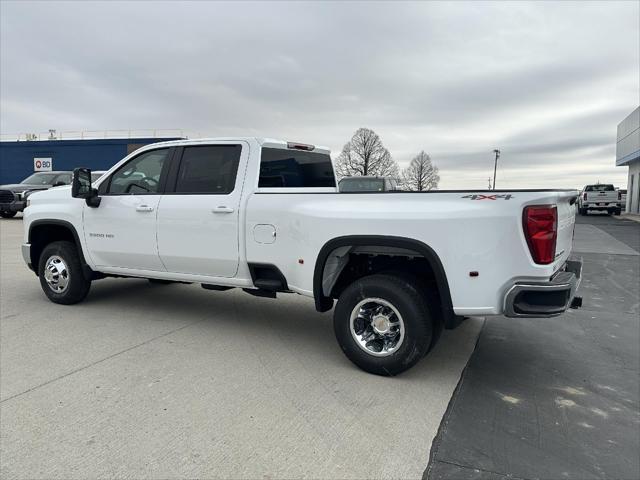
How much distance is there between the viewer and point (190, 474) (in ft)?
8.54

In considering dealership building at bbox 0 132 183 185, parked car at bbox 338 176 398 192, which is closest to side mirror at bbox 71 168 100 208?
parked car at bbox 338 176 398 192

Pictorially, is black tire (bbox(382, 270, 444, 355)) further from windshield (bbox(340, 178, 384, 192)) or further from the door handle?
windshield (bbox(340, 178, 384, 192))

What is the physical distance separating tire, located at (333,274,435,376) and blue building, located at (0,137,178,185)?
30.5m

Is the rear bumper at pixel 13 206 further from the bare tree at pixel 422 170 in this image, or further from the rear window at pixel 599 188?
the bare tree at pixel 422 170

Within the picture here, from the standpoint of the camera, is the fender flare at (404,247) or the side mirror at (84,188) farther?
the side mirror at (84,188)

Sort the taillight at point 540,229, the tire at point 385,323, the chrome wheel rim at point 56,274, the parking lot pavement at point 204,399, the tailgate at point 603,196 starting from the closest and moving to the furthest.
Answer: the parking lot pavement at point 204,399
the taillight at point 540,229
the tire at point 385,323
the chrome wheel rim at point 56,274
the tailgate at point 603,196

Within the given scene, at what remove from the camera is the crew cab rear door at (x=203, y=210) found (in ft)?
15.4

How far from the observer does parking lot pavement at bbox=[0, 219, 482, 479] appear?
108 inches

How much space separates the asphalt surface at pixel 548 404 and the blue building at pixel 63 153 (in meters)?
30.4

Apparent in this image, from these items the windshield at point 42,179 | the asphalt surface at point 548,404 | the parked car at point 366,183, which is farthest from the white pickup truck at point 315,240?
the windshield at point 42,179

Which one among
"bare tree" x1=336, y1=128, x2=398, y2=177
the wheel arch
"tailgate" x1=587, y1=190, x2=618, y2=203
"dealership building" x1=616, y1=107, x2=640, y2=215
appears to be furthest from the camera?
"bare tree" x1=336, y1=128, x2=398, y2=177

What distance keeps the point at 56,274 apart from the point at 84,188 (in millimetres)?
Result: 1292

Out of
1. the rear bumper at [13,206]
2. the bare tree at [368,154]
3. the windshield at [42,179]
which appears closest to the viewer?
the rear bumper at [13,206]

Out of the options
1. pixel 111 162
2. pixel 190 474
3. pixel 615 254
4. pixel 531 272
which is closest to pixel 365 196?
pixel 531 272
